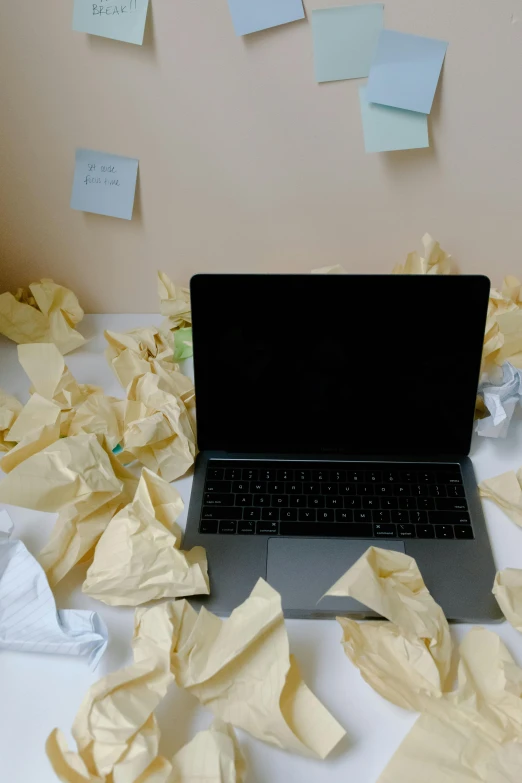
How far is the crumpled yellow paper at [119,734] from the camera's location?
17.6 inches

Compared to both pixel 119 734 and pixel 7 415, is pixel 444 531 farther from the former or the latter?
pixel 7 415

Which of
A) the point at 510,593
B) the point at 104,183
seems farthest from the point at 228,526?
the point at 104,183

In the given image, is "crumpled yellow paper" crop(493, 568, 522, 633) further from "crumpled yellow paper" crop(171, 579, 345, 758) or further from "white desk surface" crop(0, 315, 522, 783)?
"crumpled yellow paper" crop(171, 579, 345, 758)

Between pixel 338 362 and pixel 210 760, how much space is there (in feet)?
1.22

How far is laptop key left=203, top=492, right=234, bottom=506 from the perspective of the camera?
647 mm

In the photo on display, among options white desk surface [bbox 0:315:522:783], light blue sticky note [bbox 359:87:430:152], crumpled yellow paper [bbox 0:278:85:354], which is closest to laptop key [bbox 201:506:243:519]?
white desk surface [bbox 0:315:522:783]

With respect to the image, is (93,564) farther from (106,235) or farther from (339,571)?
(106,235)

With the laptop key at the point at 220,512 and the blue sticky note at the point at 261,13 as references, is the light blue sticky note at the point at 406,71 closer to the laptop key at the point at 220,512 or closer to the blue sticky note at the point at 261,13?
the blue sticky note at the point at 261,13

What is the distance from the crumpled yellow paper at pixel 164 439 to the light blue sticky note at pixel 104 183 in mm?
274

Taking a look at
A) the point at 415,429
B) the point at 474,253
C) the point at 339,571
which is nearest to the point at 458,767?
the point at 339,571

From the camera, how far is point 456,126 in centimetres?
78

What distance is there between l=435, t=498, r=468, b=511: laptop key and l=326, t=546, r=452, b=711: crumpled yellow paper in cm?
11

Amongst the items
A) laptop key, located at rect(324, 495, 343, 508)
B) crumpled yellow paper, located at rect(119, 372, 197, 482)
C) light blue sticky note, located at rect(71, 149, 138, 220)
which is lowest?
laptop key, located at rect(324, 495, 343, 508)

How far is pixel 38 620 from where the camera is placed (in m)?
0.54
